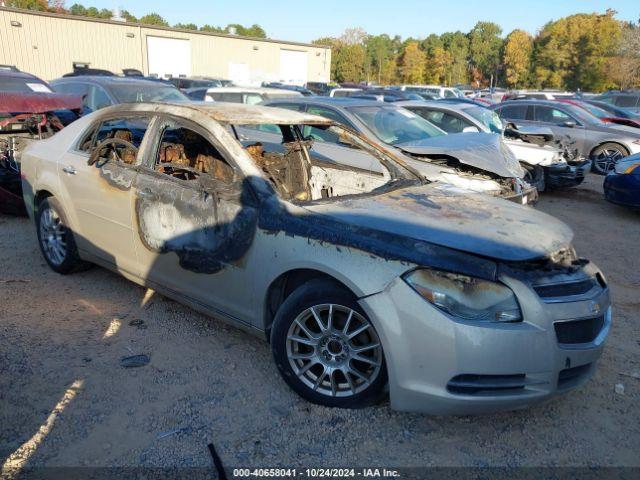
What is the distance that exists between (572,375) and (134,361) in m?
2.61

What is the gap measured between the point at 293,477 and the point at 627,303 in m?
3.58

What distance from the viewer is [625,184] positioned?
7.85 meters

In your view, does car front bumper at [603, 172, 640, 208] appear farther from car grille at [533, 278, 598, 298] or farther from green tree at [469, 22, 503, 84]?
green tree at [469, 22, 503, 84]

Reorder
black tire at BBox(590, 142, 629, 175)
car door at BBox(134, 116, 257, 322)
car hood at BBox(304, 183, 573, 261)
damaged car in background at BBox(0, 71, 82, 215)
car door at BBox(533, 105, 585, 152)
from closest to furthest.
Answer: car hood at BBox(304, 183, 573, 261)
car door at BBox(134, 116, 257, 322)
damaged car in background at BBox(0, 71, 82, 215)
black tire at BBox(590, 142, 629, 175)
car door at BBox(533, 105, 585, 152)

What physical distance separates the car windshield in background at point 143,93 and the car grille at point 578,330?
7889 mm

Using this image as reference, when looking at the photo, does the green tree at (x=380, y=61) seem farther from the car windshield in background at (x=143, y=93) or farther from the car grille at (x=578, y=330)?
the car grille at (x=578, y=330)

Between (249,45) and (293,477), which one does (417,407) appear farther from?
(249,45)

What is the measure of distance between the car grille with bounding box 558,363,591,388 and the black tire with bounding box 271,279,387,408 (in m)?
0.87

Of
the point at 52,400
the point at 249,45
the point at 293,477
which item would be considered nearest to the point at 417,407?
the point at 293,477

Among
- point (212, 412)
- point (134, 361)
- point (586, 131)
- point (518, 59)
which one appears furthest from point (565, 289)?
point (518, 59)

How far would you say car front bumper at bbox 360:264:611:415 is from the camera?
8.19 feet

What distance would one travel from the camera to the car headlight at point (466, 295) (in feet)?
8.36

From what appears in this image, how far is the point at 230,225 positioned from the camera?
3293 mm

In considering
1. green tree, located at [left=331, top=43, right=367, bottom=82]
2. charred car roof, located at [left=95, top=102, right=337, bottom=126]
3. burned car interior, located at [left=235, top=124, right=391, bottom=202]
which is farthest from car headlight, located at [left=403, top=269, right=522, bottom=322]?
green tree, located at [left=331, top=43, right=367, bottom=82]
